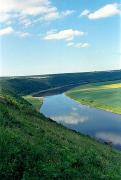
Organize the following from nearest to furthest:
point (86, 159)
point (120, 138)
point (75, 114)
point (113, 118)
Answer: point (86, 159), point (120, 138), point (113, 118), point (75, 114)

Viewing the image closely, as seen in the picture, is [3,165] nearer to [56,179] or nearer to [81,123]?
[56,179]

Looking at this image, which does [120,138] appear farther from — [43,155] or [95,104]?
[95,104]

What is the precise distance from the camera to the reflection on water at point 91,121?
70.4 metres

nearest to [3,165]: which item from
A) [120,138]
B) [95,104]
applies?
[120,138]

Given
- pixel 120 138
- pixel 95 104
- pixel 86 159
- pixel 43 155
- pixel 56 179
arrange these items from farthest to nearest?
pixel 95 104 < pixel 120 138 < pixel 86 159 < pixel 43 155 < pixel 56 179

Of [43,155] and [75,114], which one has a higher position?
[43,155]

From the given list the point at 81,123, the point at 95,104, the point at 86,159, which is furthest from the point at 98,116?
the point at 86,159

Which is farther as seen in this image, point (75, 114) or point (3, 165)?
point (75, 114)

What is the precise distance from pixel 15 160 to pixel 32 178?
1567 mm

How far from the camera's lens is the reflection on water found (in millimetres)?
70444

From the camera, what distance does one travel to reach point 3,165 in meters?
19.7

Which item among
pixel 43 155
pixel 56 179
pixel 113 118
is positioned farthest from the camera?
pixel 113 118

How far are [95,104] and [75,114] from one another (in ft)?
70.2

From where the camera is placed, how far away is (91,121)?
288 feet
